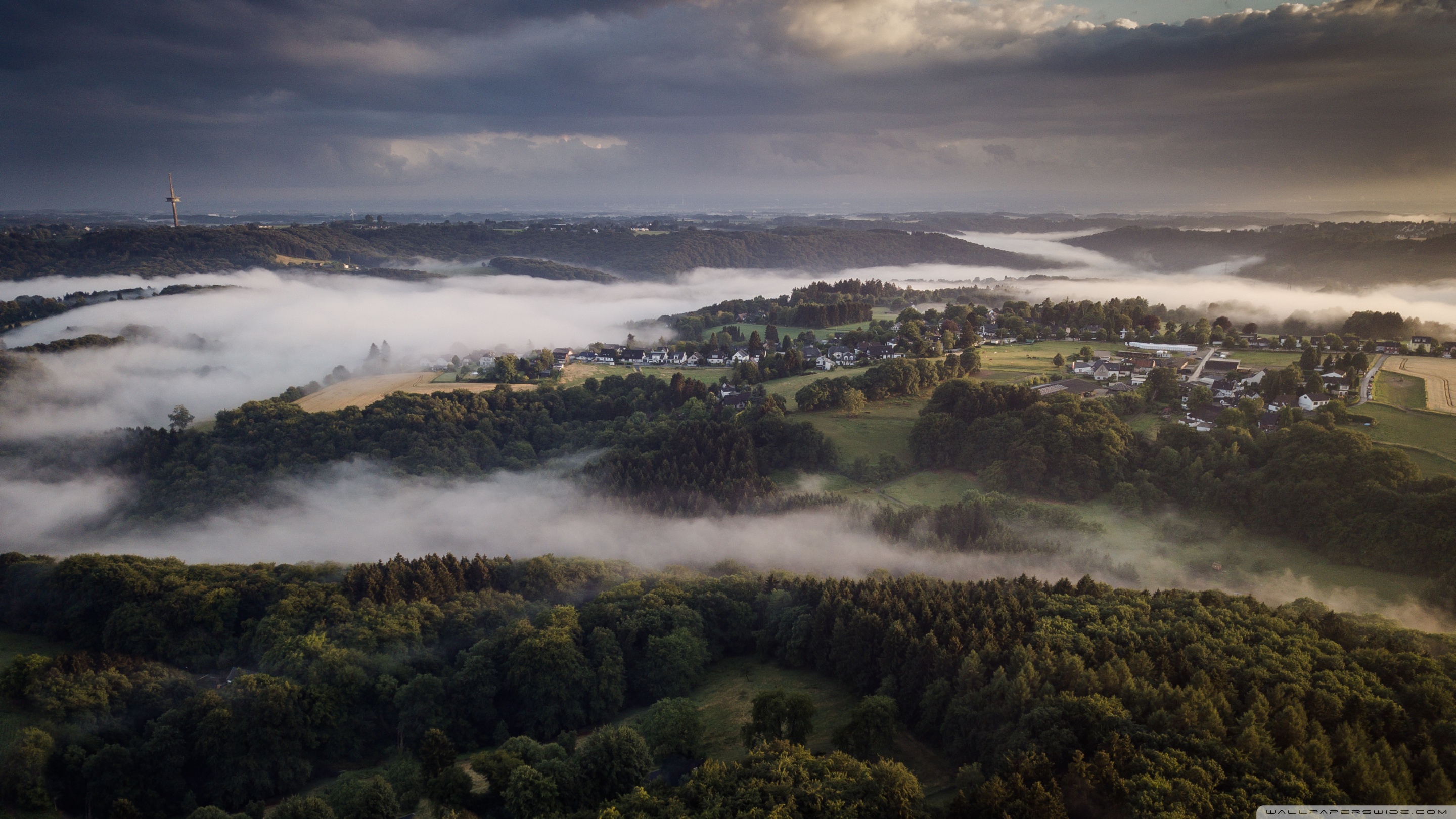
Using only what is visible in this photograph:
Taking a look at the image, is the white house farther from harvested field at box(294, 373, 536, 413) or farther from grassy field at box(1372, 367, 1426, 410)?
harvested field at box(294, 373, 536, 413)

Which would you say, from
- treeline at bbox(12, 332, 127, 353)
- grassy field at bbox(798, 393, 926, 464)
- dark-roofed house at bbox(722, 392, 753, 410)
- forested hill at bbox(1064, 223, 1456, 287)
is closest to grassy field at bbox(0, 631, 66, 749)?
grassy field at bbox(798, 393, 926, 464)

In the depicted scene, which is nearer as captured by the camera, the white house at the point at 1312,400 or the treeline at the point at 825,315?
the white house at the point at 1312,400

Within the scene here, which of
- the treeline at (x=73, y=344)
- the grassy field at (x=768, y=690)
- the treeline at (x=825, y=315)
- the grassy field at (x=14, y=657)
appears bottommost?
the grassy field at (x=768, y=690)

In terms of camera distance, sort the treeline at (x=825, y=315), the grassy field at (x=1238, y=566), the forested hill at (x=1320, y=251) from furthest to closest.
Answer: the treeline at (x=825, y=315), the forested hill at (x=1320, y=251), the grassy field at (x=1238, y=566)

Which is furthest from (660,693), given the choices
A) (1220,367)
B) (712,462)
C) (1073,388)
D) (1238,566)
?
(1220,367)

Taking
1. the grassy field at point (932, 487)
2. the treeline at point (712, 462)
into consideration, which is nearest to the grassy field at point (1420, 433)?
the grassy field at point (932, 487)

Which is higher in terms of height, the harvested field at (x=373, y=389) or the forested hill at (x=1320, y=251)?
the forested hill at (x=1320, y=251)

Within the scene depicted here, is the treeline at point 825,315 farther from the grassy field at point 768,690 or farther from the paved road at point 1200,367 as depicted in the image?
the grassy field at point 768,690
